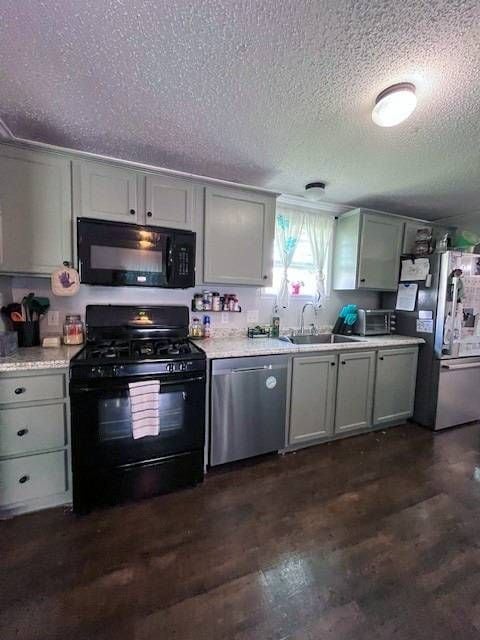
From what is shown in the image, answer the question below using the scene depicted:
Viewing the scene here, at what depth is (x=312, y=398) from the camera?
2.40 metres

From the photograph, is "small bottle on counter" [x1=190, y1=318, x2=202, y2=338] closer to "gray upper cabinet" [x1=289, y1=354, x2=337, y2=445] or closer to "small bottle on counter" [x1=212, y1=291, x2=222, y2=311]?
"small bottle on counter" [x1=212, y1=291, x2=222, y2=311]

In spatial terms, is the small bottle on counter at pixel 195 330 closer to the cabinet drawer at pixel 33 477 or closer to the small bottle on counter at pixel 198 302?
the small bottle on counter at pixel 198 302

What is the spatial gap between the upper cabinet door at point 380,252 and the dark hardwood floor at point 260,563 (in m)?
1.83

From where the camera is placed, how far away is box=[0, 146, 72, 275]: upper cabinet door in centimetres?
176

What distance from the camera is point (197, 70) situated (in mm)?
1243

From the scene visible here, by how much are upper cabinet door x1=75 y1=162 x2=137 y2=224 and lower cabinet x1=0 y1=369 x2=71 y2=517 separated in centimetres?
111

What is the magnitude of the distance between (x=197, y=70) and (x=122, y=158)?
1.08 metres

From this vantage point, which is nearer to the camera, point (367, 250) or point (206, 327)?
point (206, 327)

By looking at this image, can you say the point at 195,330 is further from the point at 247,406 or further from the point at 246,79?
the point at 246,79

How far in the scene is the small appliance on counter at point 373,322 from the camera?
2.97m

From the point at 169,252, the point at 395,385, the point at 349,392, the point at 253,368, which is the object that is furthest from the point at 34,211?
the point at 395,385

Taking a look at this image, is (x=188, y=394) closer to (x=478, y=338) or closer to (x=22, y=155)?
(x=22, y=155)

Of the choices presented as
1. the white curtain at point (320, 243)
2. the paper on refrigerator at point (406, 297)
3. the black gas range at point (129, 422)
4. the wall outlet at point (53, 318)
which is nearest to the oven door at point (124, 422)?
the black gas range at point (129, 422)

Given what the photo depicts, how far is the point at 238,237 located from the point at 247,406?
138 cm
